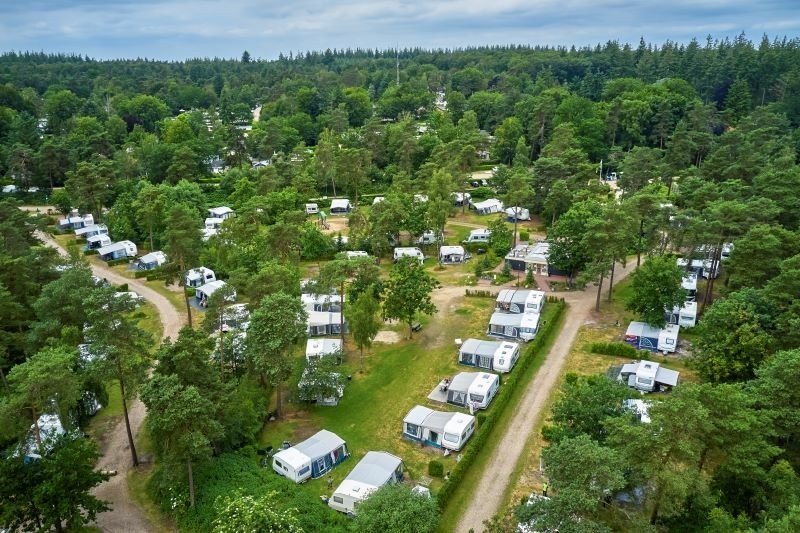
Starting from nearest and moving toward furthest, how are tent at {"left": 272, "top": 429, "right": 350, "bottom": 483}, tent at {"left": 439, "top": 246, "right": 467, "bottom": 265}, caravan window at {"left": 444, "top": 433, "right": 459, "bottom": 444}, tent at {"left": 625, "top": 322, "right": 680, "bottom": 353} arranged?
tent at {"left": 272, "top": 429, "right": 350, "bottom": 483} → caravan window at {"left": 444, "top": 433, "right": 459, "bottom": 444} → tent at {"left": 625, "top": 322, "right": 680, "bottom": 353} → tent at {"left": 439, "top": 246, "right": 467, "bottom": 265}

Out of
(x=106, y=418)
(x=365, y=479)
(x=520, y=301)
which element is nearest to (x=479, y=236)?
(x=520, y=301)

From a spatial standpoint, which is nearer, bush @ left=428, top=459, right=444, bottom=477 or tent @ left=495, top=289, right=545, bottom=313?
bush @ left=428, top=459, right=444, bottom=477

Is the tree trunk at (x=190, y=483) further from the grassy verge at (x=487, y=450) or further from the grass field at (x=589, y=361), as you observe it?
the grass field at (x=589, y=361)

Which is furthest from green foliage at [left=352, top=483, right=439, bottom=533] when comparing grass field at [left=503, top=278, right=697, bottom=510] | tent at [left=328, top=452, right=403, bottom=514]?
→ grass field at [left=503, top=278, right=697, bottom=510]

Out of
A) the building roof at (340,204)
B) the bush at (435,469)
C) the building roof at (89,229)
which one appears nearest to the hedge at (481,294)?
the bush at (435,469)

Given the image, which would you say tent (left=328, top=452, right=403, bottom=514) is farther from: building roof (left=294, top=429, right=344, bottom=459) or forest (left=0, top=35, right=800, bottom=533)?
building roof (left=294, top=429, right=344, bottom=459)

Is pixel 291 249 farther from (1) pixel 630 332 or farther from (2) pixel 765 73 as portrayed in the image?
(2) pixel 765 73

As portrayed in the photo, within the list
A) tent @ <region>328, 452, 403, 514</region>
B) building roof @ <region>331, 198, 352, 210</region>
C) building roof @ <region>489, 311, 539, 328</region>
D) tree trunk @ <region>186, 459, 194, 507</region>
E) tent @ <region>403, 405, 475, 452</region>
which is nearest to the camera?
tree trunk @ <region>186, 459, 194, 507</region>
